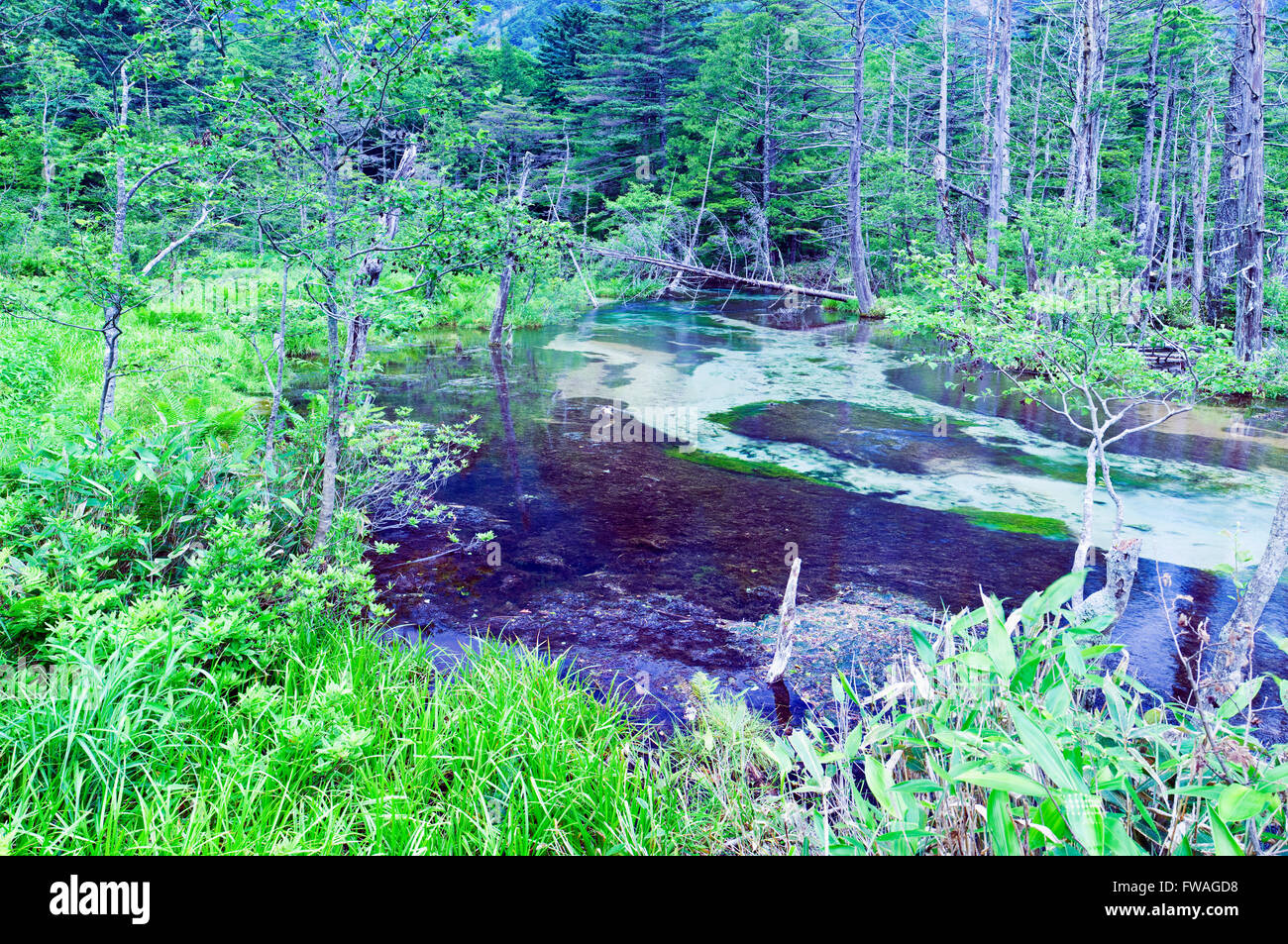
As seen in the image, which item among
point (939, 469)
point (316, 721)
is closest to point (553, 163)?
point (939, 469)

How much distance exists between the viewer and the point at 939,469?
835 centimetres

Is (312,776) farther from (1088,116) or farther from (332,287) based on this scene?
(1088,116)

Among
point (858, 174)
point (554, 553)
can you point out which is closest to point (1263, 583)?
point (554, 553)

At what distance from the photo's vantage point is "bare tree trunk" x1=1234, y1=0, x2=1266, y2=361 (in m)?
8.38

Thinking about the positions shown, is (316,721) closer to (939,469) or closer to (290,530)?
(290,530)

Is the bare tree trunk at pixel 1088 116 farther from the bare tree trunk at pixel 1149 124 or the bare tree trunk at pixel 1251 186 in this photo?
the bare tree trunk at pixel 1251 186

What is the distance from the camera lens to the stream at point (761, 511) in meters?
4.82

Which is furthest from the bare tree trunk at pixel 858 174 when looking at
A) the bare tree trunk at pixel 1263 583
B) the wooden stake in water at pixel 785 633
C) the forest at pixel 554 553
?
the bare tree trunk at pixel 1263 583

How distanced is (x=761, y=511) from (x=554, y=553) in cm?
206

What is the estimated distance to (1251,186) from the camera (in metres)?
8.91

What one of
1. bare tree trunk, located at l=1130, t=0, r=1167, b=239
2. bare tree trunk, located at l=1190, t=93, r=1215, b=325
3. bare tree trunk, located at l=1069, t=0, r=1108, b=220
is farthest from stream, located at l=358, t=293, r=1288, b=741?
bare tree trunk, located at l=1130, t=0, r=1167, b=239

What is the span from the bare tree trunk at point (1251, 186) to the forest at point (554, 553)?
56 mm
